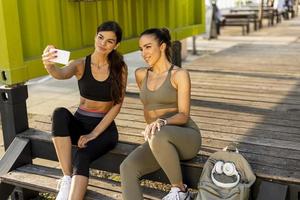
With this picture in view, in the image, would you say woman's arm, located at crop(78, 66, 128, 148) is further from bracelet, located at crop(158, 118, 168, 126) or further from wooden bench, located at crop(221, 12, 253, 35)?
wooden bench, located at crop(221, 12, 253, 35)

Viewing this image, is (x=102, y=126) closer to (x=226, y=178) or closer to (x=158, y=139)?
(x=158, y=139)

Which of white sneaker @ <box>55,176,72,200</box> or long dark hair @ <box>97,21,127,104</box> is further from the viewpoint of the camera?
long dark hair @ <box>97,21,127,104</box>

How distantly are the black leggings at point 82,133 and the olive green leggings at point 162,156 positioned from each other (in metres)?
0.35

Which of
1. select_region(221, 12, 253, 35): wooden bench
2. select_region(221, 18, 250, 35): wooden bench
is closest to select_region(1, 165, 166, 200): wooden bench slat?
select_region(221, 12, 253, 35): wooden bench

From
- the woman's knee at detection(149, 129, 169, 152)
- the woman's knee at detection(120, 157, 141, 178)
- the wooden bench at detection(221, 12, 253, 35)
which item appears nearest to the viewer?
the woman's knee at detection(149, 129, 169, 152)

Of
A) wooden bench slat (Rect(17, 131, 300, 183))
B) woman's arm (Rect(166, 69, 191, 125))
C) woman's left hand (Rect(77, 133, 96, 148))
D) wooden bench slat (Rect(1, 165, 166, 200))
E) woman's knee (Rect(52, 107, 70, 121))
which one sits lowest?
wooden bench slat (Rect(1, 165, 166, 200))

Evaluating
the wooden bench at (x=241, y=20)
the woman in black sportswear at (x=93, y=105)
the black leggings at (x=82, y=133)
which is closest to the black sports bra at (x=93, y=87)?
the woman in black sportswear at (x=93, y=105)

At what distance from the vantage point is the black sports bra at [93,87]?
11.2 ft

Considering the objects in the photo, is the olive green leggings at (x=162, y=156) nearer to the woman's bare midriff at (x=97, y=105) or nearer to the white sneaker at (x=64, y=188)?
the white sneaker at (x=64, y=188)

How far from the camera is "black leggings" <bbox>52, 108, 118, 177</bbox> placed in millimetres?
3170

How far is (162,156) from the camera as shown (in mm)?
2885

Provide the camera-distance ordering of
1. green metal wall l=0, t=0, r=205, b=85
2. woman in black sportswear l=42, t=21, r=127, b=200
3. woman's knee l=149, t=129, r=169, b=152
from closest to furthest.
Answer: woman's knee l=149, t=129, r=169, b=152 < woman in black sportswear l=42, t=21, r=127, b=200 < green metal wall l=0, t=0, r=205, b=85

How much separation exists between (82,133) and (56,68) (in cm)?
54

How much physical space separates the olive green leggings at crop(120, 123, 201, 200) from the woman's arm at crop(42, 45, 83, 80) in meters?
0.85
